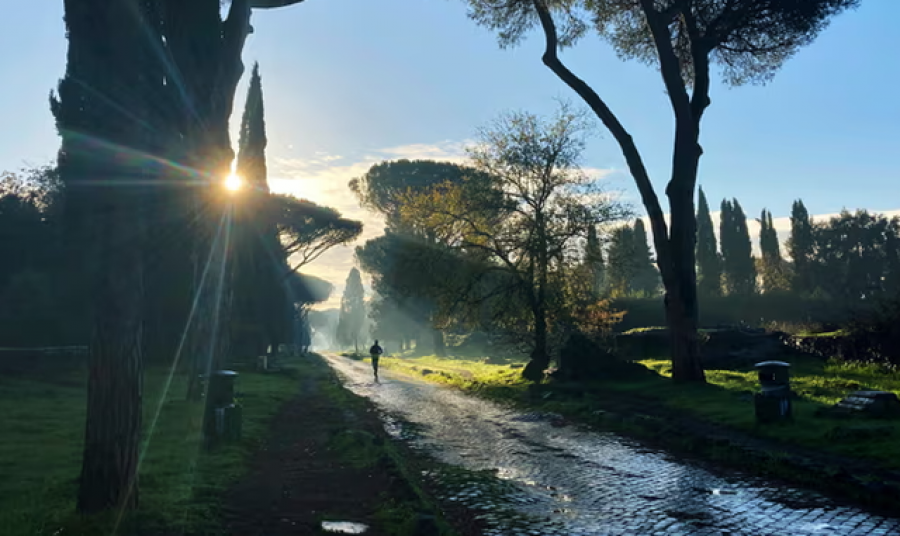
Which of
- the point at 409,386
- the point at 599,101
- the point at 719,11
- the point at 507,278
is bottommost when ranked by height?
the point at 409,386

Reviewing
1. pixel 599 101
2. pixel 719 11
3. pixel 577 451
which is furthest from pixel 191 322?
pixel 719 11

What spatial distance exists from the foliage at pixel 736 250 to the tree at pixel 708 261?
42.1 inches

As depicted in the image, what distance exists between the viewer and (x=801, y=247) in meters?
68.1

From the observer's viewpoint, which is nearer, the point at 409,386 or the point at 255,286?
the point at 409,386

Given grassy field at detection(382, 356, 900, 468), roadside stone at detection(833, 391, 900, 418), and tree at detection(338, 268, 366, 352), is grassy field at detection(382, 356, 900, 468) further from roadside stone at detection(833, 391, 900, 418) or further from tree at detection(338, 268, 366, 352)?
tree at detection(338, 268, 366, 352)

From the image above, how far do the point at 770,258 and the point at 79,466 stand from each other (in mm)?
76025

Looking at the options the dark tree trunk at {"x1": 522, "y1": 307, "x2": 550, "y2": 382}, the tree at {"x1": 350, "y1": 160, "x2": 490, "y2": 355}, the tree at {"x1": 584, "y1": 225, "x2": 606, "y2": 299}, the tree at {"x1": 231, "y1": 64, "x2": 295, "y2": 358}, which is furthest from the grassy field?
the tree at {"x1": 231, "y1": 64, "x2": 295, "y2": 358}

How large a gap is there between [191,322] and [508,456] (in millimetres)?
10560

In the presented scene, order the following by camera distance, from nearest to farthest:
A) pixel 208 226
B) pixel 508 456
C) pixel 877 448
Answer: pixel 877 448 < pixel 508 456 < pixel 208 226

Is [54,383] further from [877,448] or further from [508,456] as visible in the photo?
[877,448]

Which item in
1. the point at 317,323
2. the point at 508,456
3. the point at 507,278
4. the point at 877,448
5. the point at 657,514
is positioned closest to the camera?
the point at 657,514

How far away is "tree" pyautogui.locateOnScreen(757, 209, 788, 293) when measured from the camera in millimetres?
65062

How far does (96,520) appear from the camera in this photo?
510 centimetres

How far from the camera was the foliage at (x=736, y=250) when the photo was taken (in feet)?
218
